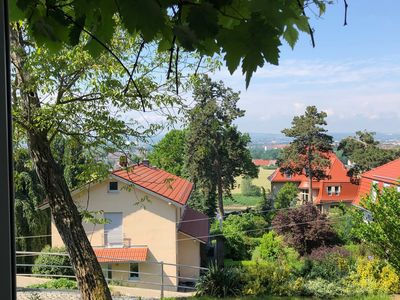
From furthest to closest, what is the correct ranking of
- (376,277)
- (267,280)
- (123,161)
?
1. (267,280)
2. (376,277)
3. (123,161)

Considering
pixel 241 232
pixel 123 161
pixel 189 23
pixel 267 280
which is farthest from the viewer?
pixel 267 280

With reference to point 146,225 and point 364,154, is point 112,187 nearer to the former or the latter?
point 146,225

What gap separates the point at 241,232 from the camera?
168 cm

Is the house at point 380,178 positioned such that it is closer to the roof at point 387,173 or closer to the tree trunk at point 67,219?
the roof at point 387,173

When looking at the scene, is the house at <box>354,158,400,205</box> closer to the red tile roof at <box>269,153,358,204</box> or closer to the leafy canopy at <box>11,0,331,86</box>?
the red tile roof at <box>269,153,358,204</box>

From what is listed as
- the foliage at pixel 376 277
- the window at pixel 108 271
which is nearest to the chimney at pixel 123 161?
the window at pixel 108 271

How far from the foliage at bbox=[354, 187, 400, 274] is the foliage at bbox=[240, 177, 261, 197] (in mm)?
567

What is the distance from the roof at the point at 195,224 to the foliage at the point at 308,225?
0.38 metres

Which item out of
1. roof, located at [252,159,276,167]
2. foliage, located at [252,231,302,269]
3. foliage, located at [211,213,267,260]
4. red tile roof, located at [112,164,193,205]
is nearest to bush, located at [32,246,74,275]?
red tile roof, located at [112,164,193,205]

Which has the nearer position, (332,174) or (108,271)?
(332,174)

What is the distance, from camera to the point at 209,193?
1.52 metres

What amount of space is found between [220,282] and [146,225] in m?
0.56

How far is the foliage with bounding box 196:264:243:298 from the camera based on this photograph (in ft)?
Answer: 5.93

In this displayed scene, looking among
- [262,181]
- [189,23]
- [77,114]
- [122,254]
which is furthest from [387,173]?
[189,23]
